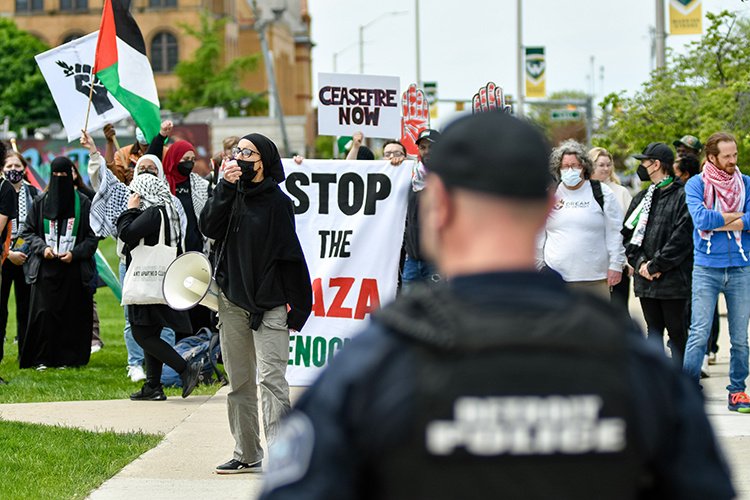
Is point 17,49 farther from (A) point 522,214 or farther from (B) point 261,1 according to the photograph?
(A) point 522,214

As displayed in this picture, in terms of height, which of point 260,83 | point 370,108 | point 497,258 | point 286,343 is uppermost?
point 260,83

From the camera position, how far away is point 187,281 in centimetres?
780

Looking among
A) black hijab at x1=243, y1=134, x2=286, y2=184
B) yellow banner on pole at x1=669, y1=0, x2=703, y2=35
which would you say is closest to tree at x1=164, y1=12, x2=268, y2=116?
yellow banner on pole at x1=669, y1=0, x2=703, y2=35

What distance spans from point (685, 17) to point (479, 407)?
17396 mm

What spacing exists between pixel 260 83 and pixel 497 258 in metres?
112


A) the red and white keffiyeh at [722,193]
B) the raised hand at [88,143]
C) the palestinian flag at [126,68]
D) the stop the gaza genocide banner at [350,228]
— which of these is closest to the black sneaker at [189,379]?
the stop the gaza genocide banner at [350,228]

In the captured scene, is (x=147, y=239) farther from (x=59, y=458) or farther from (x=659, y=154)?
(x=659, y=154)

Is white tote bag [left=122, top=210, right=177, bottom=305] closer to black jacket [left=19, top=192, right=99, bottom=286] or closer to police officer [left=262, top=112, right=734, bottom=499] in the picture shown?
black jacket [left=19, top=192, right=99, bottom=286]

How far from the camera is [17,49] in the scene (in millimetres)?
83250

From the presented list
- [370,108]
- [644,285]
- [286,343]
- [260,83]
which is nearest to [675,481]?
[286,343]

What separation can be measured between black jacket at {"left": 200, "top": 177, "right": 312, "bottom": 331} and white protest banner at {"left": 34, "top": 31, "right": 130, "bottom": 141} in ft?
17.3

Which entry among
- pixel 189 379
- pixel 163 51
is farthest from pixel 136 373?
pixel 163 51

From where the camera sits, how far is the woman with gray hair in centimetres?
938

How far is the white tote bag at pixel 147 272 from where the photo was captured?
10.0m
